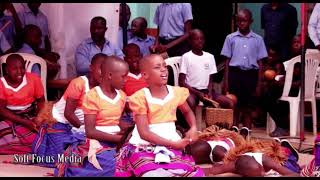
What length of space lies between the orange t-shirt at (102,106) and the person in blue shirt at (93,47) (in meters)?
1.91

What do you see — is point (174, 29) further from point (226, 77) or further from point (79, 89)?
point (79, 89)

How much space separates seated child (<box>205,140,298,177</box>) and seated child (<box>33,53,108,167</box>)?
1.27m

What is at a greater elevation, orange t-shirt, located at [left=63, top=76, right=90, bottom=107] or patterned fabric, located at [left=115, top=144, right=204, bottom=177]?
orange t-shirt, located at [left=63, top=76, right=90, bottom=107]

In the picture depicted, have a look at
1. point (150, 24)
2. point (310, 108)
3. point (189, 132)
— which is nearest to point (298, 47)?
point (310, 108)

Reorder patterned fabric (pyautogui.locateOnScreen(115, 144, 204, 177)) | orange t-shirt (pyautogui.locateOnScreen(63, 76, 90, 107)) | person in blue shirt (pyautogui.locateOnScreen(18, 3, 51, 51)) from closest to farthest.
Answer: patterned fabric (pyautogui.locateOnScreen(115, 144, 204, 177)) < orange t-shirt (pyautogui.locateOnScreen(63, 76, 90, 107)) < person in blue shirt (pyautogui.locateOnScreen(18, 3, 51, 51))

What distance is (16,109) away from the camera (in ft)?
21.6

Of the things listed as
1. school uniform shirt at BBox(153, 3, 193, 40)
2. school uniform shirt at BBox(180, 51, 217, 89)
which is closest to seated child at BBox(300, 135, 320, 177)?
school uniform shirt at BBox(180, 51, 217, 89)

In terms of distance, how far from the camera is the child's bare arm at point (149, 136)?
4.62 metres

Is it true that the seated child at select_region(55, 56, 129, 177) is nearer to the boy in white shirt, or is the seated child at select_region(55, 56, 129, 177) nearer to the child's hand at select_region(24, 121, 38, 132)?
the child's hand at select_region(24, 121, 38, 132)

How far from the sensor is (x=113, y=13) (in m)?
7.75

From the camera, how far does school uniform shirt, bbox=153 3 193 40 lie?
8219mm

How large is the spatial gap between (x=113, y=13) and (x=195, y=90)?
132 cm

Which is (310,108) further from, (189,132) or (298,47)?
(189,132)

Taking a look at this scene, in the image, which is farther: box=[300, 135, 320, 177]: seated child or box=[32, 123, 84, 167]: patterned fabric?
box=[32, 123, 84, 167]: patterned fabric
